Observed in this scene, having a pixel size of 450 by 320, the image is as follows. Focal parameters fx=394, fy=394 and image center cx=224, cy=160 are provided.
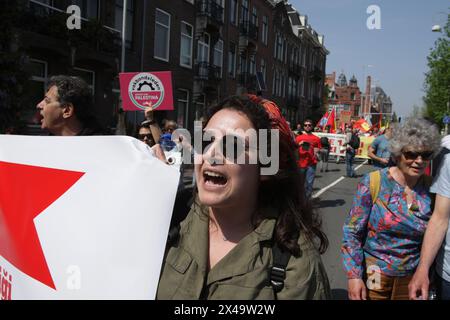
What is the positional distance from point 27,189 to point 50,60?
10995mm

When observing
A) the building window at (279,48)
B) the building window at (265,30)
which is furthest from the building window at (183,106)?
the building window at (279,48)

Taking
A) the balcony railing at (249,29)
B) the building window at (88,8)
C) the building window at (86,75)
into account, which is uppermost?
the balcony railing at (249,29)

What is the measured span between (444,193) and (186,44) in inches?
724

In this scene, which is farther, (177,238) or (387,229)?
(387,229)

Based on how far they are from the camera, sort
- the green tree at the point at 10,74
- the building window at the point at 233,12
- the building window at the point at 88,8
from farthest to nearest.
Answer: the building window at the point at 233,12
the building window at the point at 88,8
the green tree at the point at 10,74

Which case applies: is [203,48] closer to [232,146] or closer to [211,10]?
[211,10]

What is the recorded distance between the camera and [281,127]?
1507 millimetres

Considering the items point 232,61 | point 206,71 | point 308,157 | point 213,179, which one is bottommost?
point 308,157

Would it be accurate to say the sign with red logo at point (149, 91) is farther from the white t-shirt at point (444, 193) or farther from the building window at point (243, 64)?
the building window at point (243, 64)

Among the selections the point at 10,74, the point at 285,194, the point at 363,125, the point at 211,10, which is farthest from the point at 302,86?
the point at 285,194

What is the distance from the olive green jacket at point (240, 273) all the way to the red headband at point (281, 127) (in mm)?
278

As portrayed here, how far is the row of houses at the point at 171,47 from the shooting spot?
10.9 meters

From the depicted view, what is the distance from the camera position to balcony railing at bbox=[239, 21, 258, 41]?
25297 millimetres
